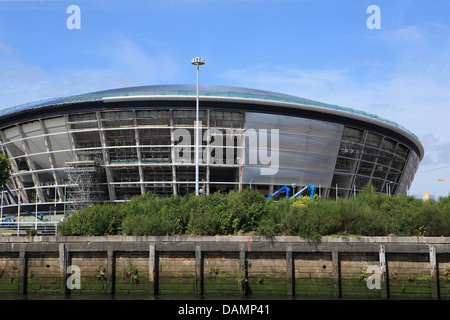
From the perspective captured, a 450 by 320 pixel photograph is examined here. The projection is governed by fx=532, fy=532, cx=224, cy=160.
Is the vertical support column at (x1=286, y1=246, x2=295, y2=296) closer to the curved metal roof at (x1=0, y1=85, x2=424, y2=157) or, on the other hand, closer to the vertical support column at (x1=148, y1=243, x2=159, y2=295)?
the vertical support column at (x1=148, y1=243, x2=159, y2=295)

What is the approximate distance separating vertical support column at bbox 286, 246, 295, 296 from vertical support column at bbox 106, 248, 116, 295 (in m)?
8.77

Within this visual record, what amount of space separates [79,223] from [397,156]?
159 ft

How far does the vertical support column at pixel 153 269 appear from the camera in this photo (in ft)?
86.7

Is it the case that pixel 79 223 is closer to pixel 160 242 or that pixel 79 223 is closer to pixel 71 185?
pixel 160 242

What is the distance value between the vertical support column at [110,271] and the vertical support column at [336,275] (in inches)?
434

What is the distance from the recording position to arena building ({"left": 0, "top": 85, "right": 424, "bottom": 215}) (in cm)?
5672

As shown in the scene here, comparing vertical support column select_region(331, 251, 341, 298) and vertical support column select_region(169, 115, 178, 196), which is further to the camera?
vertical support column select_region(169, 115, 178, 196)

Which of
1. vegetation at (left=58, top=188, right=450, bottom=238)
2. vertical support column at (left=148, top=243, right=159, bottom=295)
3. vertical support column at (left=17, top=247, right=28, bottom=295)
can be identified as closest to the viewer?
vertical support column at (left=148, top=243, right=159, bottom=295)

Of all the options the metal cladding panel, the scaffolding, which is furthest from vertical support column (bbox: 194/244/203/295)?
the scaffolding

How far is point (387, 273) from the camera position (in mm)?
26047

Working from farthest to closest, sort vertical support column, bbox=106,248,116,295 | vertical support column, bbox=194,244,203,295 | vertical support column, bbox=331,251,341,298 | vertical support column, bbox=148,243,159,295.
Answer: vertical support column, bbox=106,248,116,295
vertical support column, bbox=148,243,159,295
vertical support column, bbox=194,244,203,295
vertical support column, bbox=331,251,341,298

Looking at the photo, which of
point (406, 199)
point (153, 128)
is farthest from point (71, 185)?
point (406, 199)

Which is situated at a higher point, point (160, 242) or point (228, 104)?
point (228, 104)

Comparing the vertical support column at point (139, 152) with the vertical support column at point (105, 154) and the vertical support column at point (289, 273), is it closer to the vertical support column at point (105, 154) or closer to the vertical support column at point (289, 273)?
the vertical support column at point (105, 154)
